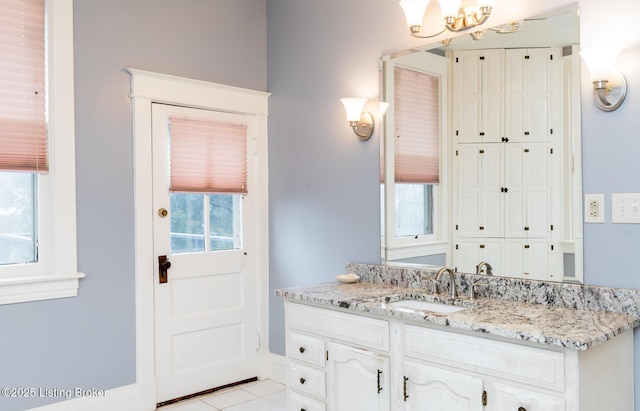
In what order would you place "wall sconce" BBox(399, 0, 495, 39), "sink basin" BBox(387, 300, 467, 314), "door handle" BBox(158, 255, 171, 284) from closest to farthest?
"sink basin" BBox(387, 300, 467, 314) < "wall sconce" BBox(399, 0, 495, 39) < "door handle" BBox(158, 255, 171, 284)

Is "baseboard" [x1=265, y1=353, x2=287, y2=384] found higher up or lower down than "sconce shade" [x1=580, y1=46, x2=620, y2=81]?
lower down

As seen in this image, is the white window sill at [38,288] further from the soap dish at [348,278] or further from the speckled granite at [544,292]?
the speckled granite at [544,292]

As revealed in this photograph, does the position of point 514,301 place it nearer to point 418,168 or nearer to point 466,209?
point 466,209

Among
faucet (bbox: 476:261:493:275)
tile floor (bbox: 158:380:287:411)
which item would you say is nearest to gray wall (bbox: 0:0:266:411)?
tile floor (bbox: 158:380:287:411)

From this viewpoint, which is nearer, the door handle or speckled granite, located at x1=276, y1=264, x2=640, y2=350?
speckled granite, located at x1=276, y1=264, x2=640, y2=350

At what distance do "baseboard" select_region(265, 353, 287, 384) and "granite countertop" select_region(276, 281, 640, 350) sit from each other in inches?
42.5

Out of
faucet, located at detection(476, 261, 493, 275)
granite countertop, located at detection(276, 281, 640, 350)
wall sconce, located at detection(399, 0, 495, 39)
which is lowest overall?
granite countertop, located at detection(276, 281, 640, 350)

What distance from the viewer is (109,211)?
2957mm

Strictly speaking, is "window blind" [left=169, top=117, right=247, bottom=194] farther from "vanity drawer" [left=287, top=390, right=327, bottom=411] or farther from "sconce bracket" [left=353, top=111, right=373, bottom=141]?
"vanity drawer" [left=287, top=390, right=327, bottom=411]

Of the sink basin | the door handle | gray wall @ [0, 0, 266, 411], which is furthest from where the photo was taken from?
the door handle

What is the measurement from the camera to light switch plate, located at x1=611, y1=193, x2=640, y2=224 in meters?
2.00

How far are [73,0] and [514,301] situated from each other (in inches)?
108

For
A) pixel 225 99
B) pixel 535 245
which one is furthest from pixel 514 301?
pixel 225 99

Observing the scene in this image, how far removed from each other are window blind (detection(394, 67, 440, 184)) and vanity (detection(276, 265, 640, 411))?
52cm
